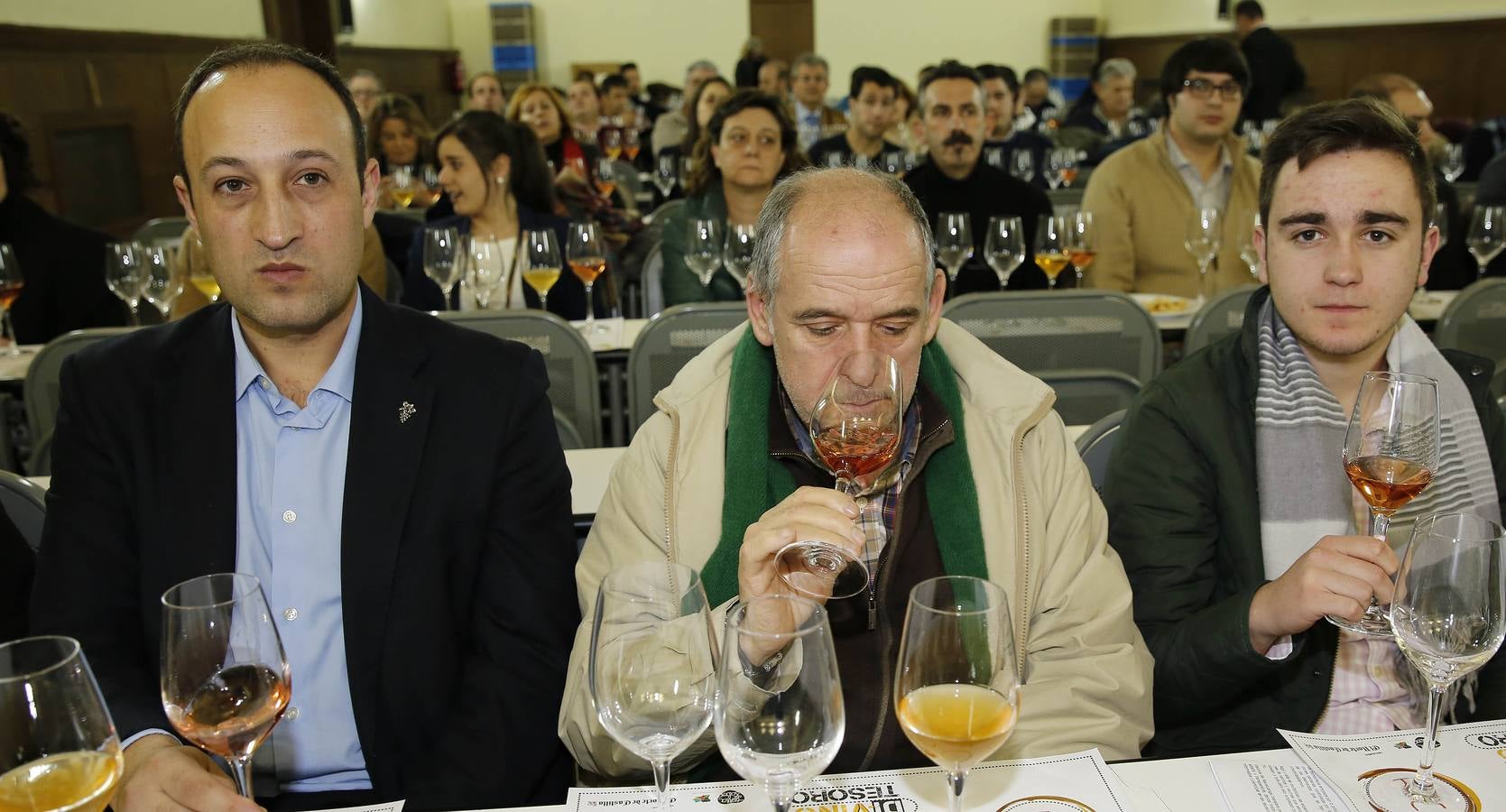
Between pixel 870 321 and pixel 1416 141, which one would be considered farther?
pixel 1416 141

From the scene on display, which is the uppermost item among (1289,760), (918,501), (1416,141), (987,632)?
(1416,141)

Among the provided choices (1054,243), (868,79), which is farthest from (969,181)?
(868,79)

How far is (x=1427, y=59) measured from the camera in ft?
40.4

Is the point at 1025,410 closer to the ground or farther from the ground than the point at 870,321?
closer to the ground

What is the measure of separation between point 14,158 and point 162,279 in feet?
3.34

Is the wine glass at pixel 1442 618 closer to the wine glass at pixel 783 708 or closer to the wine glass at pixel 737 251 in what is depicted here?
the wine glass at pixel 783 708

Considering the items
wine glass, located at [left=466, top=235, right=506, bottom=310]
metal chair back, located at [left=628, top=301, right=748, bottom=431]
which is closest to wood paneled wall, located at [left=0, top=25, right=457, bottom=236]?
wine glass, located at [left=466, top=235, right=506, bottom=310]

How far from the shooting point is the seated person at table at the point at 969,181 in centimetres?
489

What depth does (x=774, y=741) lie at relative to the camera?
3.18 ft

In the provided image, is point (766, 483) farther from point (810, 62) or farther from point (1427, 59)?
point (1427, 59)

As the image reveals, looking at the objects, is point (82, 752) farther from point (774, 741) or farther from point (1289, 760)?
point (1289, 760)

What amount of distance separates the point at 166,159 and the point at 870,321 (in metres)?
8.59

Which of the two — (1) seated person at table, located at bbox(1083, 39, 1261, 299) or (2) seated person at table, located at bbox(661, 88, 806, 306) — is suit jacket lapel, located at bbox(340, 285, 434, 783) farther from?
(1) seated person at table, located at bbox(1083, 39, 1261, 299)

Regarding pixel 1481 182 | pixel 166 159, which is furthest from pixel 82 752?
pixel 166 159
